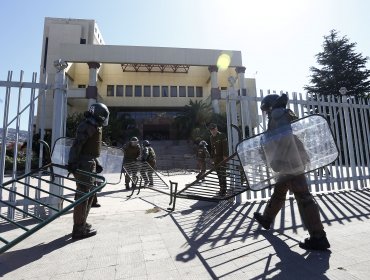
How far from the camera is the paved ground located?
221 centimetres

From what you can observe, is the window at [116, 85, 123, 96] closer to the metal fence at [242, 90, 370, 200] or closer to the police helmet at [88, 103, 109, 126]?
the metal fence at [242, 90, 370, 200]

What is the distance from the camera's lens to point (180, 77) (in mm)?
31406

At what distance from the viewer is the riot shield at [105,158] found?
4.39 m

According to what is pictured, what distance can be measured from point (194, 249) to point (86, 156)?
201 cm

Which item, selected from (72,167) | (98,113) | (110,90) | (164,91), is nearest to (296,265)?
(72,167)

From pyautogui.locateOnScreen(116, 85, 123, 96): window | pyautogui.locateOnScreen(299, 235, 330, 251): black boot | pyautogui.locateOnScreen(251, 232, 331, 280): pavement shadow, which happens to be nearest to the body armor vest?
pyautogui.locateOnScreen(251, 232, 331, 280): pavement shadow

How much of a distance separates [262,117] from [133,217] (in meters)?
3.29

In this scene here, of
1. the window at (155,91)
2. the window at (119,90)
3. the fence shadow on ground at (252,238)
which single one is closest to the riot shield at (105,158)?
the fence shadow on ground at (252,238)

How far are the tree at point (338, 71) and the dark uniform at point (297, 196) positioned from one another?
78.8 feet

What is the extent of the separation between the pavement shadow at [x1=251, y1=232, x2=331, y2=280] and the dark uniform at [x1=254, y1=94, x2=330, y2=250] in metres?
0.13

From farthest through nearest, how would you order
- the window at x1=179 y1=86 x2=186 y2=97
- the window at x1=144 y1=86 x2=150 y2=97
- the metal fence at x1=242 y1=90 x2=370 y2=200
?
the window at x1=179 y1=86 x2=186 y2=97, the window at x1=144 y1=86 x2=150 y2=97, the metal fence at x1=242 y1=90 x2=370 y2=200

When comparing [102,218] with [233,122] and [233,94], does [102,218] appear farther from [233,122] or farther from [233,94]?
[233,94]

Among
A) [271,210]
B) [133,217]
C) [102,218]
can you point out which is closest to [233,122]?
[271,210]

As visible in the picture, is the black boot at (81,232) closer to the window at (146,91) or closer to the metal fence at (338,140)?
the metal fence at (338,140)
